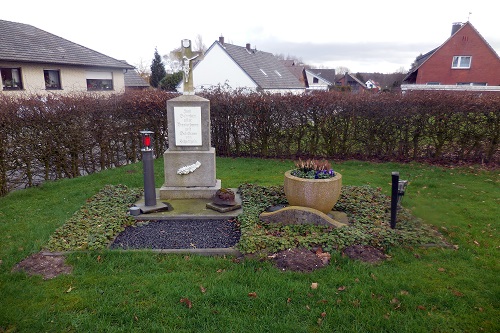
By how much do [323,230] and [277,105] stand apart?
6.23m

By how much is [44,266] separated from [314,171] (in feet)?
13.6

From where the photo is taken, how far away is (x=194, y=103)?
7043 mm

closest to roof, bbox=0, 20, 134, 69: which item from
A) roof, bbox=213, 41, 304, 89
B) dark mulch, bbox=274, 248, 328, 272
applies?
roof, bbox=213, 41, 304, 89

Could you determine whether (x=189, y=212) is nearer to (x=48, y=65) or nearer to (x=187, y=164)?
(x=187, y=164)

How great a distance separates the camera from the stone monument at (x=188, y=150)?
7066mm

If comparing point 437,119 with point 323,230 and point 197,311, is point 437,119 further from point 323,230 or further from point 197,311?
point 197,311

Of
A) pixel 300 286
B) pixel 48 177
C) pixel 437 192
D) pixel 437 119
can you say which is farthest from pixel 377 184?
pixel 48 177

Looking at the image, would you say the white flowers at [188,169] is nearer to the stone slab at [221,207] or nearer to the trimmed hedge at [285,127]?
the stone slab at [221,207]

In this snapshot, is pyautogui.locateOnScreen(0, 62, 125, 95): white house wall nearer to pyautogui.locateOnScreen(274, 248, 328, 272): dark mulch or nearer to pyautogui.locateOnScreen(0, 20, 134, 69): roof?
pyautogui.locateOnScreen(0, 20, 134, 69): roof

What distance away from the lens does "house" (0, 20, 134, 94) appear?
22.1m

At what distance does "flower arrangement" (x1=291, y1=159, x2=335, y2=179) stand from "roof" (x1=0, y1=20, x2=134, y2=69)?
21966 millimetres

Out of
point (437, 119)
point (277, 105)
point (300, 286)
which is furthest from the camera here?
point (277, 105)

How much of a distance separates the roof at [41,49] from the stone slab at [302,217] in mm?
22160

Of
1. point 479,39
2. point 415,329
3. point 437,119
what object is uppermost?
point 479,39
